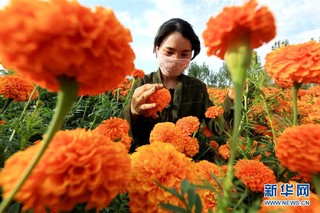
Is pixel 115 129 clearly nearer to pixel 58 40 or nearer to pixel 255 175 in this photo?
pixel 255 175

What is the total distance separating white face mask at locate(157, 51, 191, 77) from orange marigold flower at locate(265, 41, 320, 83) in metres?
1.05

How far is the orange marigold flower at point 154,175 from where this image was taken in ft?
2.08

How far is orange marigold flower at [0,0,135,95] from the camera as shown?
37cm

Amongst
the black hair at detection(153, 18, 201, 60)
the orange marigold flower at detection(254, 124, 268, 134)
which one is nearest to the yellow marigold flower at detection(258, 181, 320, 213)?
the orange marigold flower at detection(254, 124, 268, 134)

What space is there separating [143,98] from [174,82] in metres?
0.91

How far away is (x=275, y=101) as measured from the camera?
4.09 ft

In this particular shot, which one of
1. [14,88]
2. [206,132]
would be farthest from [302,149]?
[206,132]

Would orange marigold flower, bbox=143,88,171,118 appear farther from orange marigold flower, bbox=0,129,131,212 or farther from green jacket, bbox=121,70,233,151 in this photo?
orange marigold flower, bbox=0,129,131,212

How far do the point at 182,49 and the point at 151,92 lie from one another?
0.68m

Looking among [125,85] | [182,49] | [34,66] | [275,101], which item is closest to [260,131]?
[275,101]

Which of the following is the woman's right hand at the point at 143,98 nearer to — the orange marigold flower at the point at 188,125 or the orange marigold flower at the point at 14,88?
the orange marigold flower at the point at 188,125

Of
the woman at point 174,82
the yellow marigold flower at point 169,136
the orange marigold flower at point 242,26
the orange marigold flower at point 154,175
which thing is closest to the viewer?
the orange marigold flower at point 242,26

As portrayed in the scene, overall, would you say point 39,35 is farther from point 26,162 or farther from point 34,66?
point 26,162

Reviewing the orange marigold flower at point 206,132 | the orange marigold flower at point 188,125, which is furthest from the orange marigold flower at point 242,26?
the orange marigold flower at point 206,132
